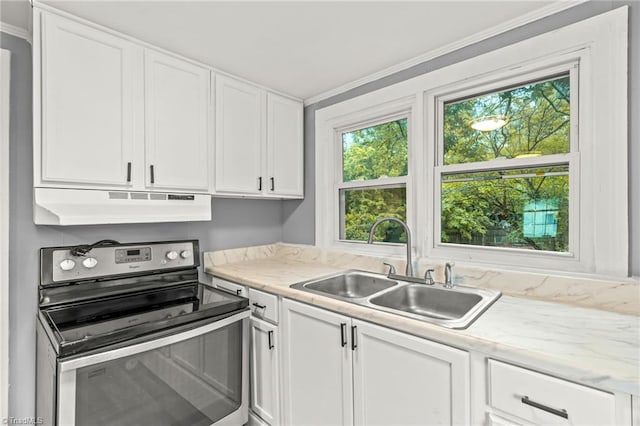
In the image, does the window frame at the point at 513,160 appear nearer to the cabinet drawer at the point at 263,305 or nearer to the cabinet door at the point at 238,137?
the cabinet drawer at the point at 263,305

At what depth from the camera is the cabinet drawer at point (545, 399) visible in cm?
80

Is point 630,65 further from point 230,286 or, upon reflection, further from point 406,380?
point 230,286

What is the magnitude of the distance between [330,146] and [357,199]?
467mm

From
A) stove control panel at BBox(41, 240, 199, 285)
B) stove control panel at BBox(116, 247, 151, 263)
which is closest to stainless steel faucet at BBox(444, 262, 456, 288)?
stove control panel at BBox(41, 240, 199, 285)

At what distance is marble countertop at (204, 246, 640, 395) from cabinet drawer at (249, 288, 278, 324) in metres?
0.06

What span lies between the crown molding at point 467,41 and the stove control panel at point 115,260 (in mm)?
1551

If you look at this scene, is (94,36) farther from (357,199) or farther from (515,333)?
(515,333)

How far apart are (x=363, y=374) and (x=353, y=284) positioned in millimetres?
684

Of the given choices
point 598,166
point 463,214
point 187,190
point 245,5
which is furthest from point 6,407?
point 598,166

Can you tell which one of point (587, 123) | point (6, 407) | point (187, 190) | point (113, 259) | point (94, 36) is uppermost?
point (94, 36)

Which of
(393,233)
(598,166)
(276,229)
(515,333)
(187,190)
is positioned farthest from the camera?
(276,229)

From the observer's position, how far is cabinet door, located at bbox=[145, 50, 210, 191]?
1646mm

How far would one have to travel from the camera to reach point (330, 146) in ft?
7.74

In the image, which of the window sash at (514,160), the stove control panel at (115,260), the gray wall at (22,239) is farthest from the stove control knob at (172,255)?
the window sash at (514,160)
